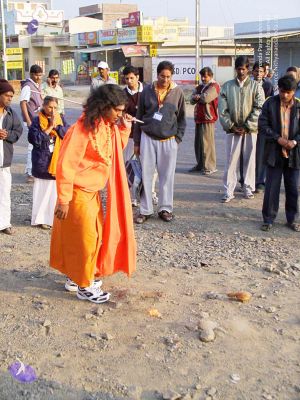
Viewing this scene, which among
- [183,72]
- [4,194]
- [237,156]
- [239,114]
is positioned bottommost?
[4,194]

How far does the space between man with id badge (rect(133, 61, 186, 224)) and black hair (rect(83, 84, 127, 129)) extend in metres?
2.42

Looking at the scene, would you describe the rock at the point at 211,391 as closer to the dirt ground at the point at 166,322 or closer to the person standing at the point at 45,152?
the dirt ground at the point at 166,322

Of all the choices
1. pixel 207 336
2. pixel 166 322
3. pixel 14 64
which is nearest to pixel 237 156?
pixel 166 322

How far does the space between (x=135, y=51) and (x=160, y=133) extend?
3822 cm

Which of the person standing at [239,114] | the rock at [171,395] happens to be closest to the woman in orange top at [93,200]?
the rock at [171,395]

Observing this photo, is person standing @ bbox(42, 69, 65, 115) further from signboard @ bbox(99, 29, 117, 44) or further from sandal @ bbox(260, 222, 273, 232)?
signboard @ bbox(99, 29, 117, 44)

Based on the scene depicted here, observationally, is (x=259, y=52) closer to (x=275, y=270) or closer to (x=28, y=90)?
(x=28, y=90)

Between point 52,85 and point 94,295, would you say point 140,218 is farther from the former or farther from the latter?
point 52,85

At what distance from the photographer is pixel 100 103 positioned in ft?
14.3

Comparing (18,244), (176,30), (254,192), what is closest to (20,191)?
(18,244)

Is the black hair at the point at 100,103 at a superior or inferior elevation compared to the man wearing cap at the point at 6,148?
superior

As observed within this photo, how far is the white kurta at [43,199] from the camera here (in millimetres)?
6906

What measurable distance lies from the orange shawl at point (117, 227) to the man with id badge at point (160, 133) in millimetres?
2165

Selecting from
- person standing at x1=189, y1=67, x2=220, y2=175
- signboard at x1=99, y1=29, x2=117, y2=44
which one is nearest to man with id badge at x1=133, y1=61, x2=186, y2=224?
person standing at x1=189, y1=67, x2=220, y2=175
